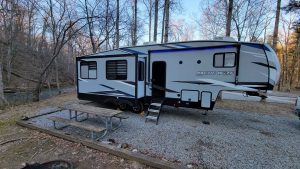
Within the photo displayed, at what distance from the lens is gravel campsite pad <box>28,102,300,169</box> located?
352cm

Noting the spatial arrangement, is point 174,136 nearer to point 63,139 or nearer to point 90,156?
point 90,156

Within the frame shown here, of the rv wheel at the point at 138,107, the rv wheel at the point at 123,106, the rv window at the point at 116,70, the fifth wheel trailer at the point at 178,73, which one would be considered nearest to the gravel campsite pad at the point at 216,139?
the rv wheel at the point at 138,107


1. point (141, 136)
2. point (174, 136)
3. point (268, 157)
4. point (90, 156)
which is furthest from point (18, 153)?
point (268, 157)

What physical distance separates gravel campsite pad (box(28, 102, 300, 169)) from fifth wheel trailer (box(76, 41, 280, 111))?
853 millimetres

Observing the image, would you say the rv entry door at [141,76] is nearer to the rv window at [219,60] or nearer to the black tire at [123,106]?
the black tire at [123,106]

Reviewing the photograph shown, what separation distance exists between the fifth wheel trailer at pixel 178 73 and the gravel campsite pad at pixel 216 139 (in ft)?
2.80

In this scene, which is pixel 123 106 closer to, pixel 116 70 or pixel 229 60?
pixel 116 70

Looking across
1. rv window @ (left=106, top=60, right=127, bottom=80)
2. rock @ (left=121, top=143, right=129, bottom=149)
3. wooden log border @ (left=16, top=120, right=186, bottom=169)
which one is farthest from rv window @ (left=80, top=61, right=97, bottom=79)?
rock @ (left=121, top=143, right=129, bottom=149)

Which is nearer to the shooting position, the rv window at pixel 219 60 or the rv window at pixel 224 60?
the rv window at pixel 224 60

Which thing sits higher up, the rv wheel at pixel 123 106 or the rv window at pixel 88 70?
the rv window at pixel 88 70

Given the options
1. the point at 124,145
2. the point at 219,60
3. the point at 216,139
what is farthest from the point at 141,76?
the point at 216,139

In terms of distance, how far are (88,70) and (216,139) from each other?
5.89 m

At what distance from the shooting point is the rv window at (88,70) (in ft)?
24.7

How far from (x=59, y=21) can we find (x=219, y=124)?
33.3 ft
